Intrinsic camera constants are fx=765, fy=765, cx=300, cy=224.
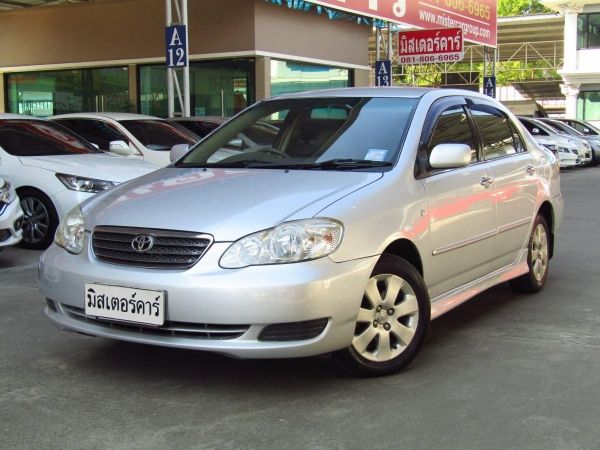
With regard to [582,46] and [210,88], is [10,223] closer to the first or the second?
[210,88]

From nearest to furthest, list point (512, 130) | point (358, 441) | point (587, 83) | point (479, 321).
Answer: point (358, 441), point (479, 321), point (512, 130), point (587, 83)

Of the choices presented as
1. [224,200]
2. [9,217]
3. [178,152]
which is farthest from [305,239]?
[9,217]

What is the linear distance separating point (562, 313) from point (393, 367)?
1.97 m


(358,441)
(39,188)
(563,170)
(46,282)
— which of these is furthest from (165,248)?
(563,170)

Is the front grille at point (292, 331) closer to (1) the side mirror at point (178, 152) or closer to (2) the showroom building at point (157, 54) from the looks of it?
(1) the side mirror at point (178, 152)

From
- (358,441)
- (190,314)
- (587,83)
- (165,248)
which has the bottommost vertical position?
(358,441)

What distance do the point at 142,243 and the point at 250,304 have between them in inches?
25.6

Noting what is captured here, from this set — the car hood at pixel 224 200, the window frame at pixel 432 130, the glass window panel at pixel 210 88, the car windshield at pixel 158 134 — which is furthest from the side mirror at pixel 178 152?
the glass window panel at pixel 210 88

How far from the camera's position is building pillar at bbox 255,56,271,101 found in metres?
16.2

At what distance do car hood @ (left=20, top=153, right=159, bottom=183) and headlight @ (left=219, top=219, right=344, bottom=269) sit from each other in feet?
15.2

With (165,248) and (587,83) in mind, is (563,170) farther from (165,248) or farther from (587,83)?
(165,248)

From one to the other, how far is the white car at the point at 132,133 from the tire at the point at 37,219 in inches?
100

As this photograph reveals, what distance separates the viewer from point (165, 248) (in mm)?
3670

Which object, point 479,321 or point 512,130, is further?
point 512,130
